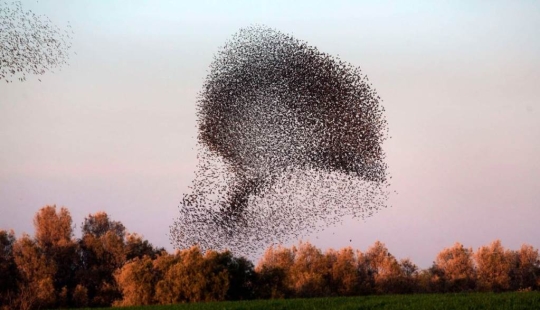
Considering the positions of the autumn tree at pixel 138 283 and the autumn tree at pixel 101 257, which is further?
the autumn tree at pixel 101 257

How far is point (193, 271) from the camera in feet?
144

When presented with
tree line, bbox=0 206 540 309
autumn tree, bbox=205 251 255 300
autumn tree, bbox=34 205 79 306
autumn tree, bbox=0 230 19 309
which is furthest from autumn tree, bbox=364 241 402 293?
autumn tree, bbox=0 230 19 309

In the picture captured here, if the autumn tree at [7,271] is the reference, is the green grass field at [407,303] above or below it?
below

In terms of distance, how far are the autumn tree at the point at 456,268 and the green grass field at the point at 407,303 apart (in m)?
24.6

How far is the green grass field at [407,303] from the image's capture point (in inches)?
1064

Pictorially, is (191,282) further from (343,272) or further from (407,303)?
(407,303)

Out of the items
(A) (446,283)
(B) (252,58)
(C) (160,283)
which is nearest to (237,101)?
(B) (252,58)

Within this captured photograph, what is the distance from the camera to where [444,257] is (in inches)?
2217

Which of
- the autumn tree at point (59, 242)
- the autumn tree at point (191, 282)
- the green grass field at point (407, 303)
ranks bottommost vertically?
the green grass field at point (407, 303)

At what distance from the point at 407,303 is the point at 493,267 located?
29.8 meters

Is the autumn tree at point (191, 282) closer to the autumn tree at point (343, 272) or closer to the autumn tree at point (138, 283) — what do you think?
the autumn tree at point (138, 283)

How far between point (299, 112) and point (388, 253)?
883 inches

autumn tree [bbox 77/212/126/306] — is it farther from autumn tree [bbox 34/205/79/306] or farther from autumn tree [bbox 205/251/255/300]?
autumn tree [bbox 205/251/255/300]

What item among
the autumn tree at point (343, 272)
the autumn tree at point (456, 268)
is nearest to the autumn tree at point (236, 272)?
the autumn tree at point (343, 272)
